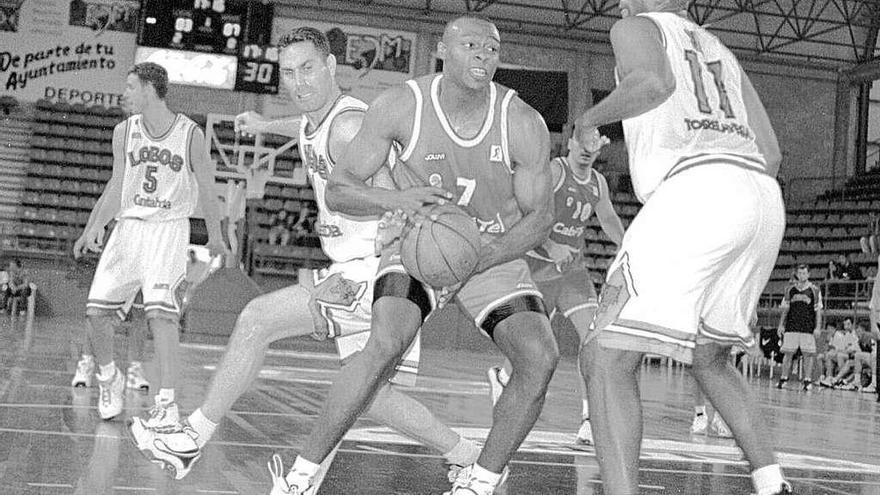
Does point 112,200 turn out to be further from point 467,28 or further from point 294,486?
point 294,486

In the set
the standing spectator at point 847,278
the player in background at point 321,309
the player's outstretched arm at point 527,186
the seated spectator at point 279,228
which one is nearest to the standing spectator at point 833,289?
the standing spectator at point 847,278

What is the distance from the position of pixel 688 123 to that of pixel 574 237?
3645mm

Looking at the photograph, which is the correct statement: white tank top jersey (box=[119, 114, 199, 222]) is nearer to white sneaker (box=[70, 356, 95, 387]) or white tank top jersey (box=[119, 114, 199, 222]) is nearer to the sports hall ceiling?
white sneaker (box=[70, 356, 95, 387])

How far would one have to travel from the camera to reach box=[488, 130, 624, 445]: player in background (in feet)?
22.7

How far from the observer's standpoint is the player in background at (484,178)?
4.16 metres

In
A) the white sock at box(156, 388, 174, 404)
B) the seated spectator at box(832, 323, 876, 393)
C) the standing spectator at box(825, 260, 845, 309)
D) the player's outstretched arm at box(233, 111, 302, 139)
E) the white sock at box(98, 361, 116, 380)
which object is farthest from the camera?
the standing spectator at box(825, 260, 845, 309)

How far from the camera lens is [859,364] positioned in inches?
707

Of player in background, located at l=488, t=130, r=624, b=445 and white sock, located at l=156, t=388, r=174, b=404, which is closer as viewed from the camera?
white sock, located at l=156, t=388, r=174, b=404

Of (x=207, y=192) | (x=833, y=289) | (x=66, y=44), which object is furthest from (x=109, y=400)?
(x=66, y=44)

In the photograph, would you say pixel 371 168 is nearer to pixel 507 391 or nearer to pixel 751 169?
pixel 507 391

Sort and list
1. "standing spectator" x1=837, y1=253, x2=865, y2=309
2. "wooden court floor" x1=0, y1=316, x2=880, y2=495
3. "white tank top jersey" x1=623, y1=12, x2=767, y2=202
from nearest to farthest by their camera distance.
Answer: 1. "white tank top jersey" x1=623, y1=12, x2=767, y2=202
2. "wooden court floor" x1=0, y1=316, x2=880, y2=495
3. "standing spectator" x1=837, y1=253, x2=865, y2=309

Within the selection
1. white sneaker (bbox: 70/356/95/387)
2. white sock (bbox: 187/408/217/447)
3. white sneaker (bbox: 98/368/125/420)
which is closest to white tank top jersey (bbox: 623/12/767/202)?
white sock (bbox: 187/408/217/447)

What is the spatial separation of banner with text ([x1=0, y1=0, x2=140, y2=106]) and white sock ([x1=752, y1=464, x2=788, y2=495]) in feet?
78.7

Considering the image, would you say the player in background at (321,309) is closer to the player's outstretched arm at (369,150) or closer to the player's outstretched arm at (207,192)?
the player's outstretched arm at (369,150)
